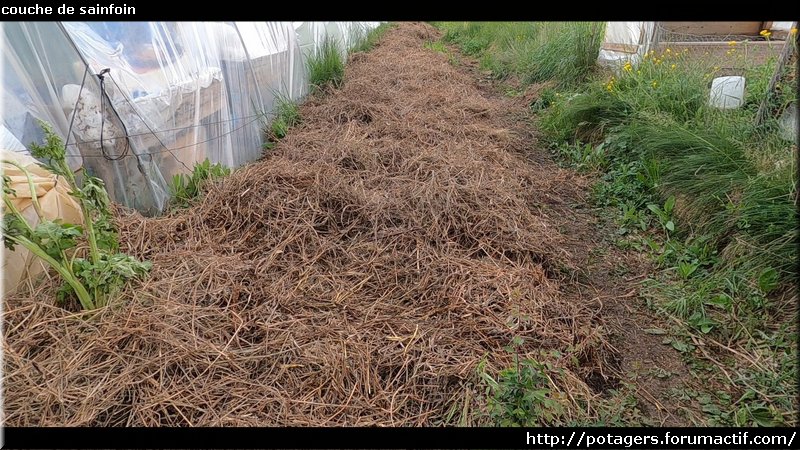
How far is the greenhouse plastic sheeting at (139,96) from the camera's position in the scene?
6.59 feet

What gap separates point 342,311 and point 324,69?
13.3ft

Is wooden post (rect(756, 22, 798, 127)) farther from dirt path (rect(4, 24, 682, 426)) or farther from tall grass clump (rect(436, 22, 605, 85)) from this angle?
tall grass clump (rect(436, 22, 605, 85))

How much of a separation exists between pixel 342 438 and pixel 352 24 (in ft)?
24.5

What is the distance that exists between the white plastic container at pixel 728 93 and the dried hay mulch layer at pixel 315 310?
1416 mm

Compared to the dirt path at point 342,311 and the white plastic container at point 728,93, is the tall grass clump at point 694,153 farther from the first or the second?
the dirt path at point 342,311

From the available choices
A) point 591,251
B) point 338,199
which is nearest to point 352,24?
point 338,199

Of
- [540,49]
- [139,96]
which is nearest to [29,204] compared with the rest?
[139,96]

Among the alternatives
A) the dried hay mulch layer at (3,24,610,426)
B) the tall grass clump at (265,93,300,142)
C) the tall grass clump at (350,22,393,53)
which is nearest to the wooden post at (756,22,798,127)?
the dried hay mulch layer at (3,24,610,426)

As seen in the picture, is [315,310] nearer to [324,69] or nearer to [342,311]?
[342,311]

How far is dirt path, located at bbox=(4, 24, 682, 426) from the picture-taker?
5.00ft

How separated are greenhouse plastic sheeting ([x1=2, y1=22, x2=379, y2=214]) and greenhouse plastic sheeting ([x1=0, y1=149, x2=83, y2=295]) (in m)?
0.19

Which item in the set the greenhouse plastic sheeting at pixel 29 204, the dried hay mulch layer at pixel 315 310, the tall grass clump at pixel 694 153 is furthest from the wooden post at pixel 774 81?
the greenhouse plastic sheeting at pixel 29 204

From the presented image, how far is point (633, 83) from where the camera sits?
386 cm

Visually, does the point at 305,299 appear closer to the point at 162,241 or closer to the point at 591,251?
the point at 162,241
